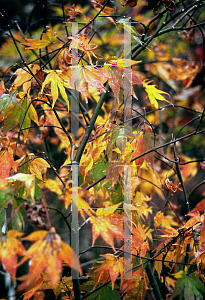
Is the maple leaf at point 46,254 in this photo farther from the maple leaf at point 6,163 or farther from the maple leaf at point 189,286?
the maple leaf at point 189,286

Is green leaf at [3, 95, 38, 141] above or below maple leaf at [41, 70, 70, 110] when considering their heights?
below

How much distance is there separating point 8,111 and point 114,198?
13.5 inches

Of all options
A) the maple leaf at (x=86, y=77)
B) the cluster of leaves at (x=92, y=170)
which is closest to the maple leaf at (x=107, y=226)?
the cluster of leaves at (x=92, y=170)

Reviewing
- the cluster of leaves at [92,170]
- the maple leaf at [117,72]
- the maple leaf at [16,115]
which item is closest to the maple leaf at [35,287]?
the cluster of leaves at [92,170]

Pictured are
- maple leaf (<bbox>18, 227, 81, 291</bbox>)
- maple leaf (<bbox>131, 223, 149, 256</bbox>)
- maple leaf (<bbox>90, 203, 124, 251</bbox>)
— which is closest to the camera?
maple leaf (<bbox>18, 227, 81, 291</bbox>)

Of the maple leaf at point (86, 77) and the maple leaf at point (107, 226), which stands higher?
the maple leaf at point (86, 77)

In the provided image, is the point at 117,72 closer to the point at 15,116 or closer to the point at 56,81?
the point at 56,81

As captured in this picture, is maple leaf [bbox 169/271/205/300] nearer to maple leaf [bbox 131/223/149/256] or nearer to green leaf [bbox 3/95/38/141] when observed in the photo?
maple leaf [bbox 131/223/149/256]

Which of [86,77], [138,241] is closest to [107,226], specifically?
[138,241]

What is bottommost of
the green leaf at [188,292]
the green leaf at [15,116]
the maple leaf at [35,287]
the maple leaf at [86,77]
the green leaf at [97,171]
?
the green leaf at [188,292]

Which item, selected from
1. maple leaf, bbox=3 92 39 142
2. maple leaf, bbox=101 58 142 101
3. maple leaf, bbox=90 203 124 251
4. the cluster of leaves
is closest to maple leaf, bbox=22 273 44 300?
the cluster of leaves

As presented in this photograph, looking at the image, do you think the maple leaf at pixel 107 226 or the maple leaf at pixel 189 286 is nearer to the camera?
the maple leaf at pixel 107 226

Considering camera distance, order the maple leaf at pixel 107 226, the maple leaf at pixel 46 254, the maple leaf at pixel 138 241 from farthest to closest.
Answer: the maple leaf at pixel 138 241 < the maple leaf at pixel 107 226 < the maple leaf at pixel 46 254

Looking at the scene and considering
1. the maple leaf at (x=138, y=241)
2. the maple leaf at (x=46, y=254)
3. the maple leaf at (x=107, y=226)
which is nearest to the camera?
the maple leaf at (x=46, y=254)
